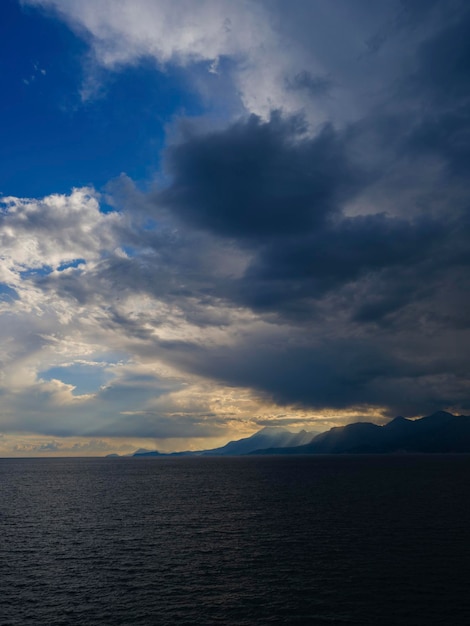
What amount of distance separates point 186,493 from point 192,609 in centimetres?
10868

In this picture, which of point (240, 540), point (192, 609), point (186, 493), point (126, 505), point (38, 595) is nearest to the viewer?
point (192, 609)

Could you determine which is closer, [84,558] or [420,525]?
[84,558]

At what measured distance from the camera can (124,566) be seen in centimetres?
5844

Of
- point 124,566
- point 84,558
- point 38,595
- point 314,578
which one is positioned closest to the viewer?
point 38,595

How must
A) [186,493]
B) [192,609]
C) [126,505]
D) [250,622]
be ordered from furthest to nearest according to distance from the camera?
[186,493] < [126,505] < [192,609] < [250,622]

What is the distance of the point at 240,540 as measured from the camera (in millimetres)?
72812

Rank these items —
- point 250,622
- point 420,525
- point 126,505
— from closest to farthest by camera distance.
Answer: point 250,622
point 420,525
point 126,505

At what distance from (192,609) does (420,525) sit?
53846mm

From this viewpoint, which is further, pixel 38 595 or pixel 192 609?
pixel 38 595

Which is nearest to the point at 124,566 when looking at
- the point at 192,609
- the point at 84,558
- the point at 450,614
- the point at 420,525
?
the point at 84,558

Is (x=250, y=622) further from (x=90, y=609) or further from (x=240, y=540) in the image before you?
(x=240, y=540)

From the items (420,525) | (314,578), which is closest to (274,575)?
(314,578)

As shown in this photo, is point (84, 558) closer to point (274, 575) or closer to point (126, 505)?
point (274, 575)

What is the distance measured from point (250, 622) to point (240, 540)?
33.7 m
